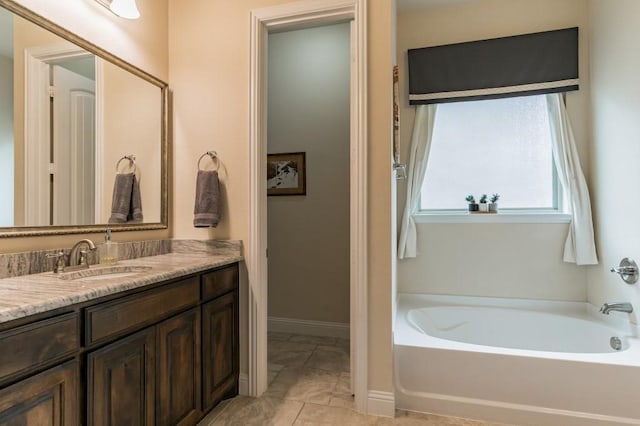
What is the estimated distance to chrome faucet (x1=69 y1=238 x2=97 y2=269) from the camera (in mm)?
1506

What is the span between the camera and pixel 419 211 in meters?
2.89

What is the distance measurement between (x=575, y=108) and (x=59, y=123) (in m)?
3.38

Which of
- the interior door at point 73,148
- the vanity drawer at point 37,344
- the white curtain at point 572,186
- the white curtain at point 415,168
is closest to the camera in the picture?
the vanity drawer at point 37,344

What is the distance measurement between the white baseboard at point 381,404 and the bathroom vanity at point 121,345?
33.3 inches

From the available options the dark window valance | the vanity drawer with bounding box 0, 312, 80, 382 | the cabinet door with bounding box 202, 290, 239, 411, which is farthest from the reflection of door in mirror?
the dark window valance

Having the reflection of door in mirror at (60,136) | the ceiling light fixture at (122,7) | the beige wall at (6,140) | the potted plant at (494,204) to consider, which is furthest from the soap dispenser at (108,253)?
the potted plant at (494,204)

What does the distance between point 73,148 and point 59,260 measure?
22.7 inches

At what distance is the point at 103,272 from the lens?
62.1 inches

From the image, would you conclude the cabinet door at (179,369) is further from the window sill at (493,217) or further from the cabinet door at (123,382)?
the window sill at (493,217)

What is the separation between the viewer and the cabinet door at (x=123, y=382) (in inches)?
44.7

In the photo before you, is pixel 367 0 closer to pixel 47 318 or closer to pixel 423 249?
pixel 423 249

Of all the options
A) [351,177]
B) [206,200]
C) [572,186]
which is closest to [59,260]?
[206,200]

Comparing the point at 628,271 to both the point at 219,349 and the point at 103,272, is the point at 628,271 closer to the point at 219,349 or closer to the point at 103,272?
the point at 219,349

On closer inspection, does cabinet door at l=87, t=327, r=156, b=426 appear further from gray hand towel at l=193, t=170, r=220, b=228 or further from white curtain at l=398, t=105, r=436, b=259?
white curtain at l=398, t=105, r=436, b=259
